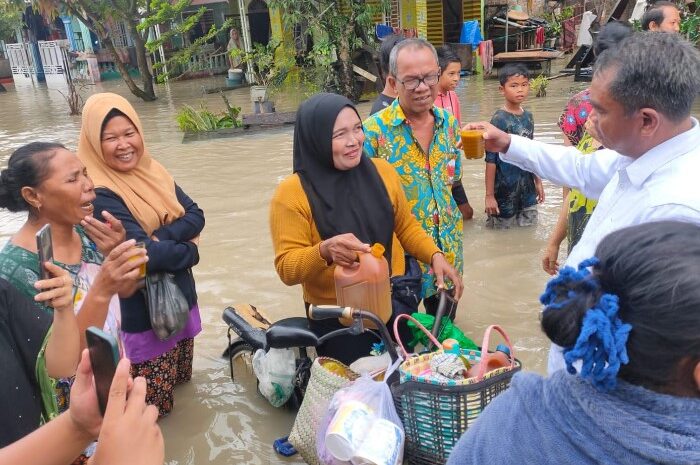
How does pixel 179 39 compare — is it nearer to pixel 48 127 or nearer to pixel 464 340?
pixel 48 127

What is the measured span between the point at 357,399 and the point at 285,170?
21.9 ft

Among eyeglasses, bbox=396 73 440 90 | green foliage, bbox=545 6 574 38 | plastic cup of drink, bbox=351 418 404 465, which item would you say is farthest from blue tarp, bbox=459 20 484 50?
plastic cup of drink, bbox=351 418 404 465

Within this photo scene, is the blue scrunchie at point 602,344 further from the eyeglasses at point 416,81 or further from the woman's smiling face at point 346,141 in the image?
the eyeglasses at point 416,81

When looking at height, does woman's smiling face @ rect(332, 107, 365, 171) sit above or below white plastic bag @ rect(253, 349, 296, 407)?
above

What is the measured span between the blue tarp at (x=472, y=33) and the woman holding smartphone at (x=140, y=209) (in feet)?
49.0

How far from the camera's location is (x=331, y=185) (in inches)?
103

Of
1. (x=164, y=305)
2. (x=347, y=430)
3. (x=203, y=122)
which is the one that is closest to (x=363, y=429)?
(x=347, y=430)

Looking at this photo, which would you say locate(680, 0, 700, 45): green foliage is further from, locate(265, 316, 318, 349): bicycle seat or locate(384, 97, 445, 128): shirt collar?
locate(265, 316, 318, 349): bicycle seat

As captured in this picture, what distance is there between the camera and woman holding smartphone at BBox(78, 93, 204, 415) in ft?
9.25

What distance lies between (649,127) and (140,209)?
2.24m

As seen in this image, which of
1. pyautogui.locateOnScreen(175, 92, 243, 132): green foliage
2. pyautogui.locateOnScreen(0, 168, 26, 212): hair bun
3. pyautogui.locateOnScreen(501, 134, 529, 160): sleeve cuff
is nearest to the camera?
pyautogui.locateOnScreen(0, 168, 26, 212): hair bun

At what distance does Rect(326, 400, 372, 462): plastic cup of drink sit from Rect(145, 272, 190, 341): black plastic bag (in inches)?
49.9

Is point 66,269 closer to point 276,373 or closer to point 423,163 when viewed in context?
point 276,373

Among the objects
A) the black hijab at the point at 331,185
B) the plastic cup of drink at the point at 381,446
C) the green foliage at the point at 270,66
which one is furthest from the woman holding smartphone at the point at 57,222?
the green foliage at the point at 270,66
